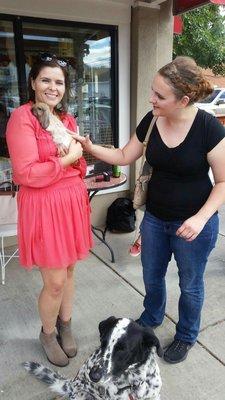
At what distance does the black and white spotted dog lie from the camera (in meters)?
1.71

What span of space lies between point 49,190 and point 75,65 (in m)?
2.77

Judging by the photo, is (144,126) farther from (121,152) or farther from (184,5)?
(184,5)

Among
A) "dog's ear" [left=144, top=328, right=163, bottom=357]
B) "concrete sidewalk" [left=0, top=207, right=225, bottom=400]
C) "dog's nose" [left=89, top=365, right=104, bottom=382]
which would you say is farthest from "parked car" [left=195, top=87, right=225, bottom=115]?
"dog's nose" [left=89, top=365, right=104, bottom=382]

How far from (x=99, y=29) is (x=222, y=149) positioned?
2.92m

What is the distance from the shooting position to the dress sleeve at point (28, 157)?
185 centimetres

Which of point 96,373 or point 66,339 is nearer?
point 96,373

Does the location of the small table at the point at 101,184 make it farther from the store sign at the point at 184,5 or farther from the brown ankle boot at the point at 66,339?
the store sign at the point at 184,5

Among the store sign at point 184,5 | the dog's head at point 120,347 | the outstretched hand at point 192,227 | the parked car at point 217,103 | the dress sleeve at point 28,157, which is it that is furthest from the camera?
the parked car at point 217,103

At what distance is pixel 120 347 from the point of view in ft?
5.60

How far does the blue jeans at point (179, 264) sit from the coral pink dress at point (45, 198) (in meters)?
0.42

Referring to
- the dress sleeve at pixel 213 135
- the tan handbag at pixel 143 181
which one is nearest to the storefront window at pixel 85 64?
the tan handbag at pixel 143 181

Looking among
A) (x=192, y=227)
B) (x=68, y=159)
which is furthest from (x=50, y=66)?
(x=192, y=227)

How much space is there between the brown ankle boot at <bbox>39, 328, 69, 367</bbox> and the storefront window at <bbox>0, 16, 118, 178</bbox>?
2195 millimetres

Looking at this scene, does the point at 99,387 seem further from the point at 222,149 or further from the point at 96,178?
the point at 96,178
